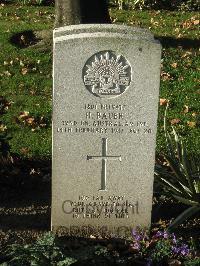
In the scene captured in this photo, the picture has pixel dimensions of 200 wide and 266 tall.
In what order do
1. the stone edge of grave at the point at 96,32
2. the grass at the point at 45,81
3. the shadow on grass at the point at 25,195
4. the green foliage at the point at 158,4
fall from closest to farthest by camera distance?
the stone edge of grave at the point at 96,32, the shadow on grass at the point at 25,195, the grass at the point at 45,81, the green foliage at the point at 158,4

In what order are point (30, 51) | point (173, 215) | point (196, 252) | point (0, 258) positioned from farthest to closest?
point (30, 51) < point (173, 215) < point (196, 252) < point (0, 258)

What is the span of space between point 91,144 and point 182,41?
6.42 m

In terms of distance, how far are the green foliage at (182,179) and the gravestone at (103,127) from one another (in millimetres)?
495

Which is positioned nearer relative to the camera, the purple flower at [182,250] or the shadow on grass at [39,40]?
the purple flower at [182,250]

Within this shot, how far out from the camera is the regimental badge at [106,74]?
458 cm

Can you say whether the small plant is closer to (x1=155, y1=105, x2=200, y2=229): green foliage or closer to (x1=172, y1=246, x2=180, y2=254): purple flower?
(x1=172, y1=246, x2=180, y2=254): purple flower

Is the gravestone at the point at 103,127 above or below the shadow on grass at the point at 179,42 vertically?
below

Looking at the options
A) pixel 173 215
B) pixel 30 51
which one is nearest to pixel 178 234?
pixel 173 215

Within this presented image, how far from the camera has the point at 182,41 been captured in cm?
1081

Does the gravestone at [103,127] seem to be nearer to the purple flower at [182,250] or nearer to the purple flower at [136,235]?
the purple flower at [136,235]

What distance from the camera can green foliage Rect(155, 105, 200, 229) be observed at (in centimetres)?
534

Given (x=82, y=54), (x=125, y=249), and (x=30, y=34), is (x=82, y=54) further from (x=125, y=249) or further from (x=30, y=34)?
(x=30, y=34)

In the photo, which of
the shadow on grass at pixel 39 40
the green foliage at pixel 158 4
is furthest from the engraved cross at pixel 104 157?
the green foliage at pixel 158 4

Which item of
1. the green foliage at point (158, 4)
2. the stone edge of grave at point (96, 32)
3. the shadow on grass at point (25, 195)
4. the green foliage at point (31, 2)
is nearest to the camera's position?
the stone edge of grave at point (96, 32)
